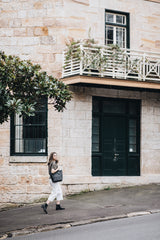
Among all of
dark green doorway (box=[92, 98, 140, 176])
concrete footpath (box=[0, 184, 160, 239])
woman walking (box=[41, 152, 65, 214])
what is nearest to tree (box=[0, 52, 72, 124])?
woman walking (box=[41, 152, 65, 214])

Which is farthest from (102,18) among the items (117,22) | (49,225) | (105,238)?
(105,238)

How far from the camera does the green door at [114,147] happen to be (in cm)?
1645

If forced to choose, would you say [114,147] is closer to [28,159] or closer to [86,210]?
[28,159]

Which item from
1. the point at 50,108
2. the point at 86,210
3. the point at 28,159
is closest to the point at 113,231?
the point at 86,210

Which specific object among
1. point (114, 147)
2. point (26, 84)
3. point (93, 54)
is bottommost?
point (114, 147)

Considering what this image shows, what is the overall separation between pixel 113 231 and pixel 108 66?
7146 mm

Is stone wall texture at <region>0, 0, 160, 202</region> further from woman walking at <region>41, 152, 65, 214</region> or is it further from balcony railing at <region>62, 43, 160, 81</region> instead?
woman walking at <region>41, 152, 65, 214</region>

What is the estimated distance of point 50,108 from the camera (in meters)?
15.8

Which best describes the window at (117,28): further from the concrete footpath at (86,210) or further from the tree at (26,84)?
the tree at (26,84)

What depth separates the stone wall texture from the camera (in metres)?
15.5

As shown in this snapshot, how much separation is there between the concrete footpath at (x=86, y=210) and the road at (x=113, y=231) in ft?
1.48

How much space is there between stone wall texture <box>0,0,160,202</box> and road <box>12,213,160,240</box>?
4.87 m

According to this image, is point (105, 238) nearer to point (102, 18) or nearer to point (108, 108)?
point (108, 108)

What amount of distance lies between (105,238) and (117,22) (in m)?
10.1
